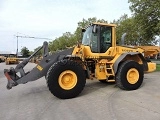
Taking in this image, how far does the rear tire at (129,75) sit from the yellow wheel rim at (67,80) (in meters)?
2.06

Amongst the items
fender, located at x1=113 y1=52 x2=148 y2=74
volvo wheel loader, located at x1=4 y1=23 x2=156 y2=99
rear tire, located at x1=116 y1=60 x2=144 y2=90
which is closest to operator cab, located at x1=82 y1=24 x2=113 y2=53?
volvo wheel loader, located at x1=4 y1=23 x2=156 y2=99

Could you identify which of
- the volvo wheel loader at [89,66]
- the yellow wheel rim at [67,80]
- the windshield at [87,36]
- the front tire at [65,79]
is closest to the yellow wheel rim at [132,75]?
the volvo wheel loader at [89,66]

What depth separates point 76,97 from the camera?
904cm

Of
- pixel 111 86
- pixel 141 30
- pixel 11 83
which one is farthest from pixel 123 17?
pixel 11 83

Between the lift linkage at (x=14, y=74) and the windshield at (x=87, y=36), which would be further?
the windshield at (x=87, y=36)

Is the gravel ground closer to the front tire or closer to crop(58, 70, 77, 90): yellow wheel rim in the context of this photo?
the front tire

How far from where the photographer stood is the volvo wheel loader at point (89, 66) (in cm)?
889

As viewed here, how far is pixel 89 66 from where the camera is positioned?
10539 mm

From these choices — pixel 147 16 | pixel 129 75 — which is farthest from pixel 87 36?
pixel 147 16

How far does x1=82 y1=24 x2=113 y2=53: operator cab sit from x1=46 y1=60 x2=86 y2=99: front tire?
5.74 ft

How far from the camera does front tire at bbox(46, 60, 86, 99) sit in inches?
341

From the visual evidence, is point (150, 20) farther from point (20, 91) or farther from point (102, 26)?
point (20, 91)

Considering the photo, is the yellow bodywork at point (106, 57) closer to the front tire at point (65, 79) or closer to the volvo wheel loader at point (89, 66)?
the volvo wheel loader at point (89, 66)

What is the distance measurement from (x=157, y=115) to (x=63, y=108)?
8.63ft
